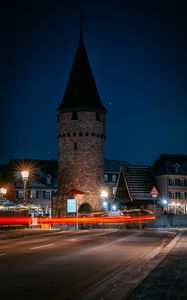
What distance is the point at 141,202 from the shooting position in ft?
236

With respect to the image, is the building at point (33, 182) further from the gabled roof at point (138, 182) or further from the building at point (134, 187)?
the gabled roof at point (138, 182)

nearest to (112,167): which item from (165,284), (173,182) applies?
(173,182)

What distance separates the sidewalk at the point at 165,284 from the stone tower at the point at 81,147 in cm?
5802

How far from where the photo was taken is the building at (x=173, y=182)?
87.2 m

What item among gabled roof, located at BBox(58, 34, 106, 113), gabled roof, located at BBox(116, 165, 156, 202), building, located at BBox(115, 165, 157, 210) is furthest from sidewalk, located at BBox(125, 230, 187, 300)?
gabled roof, located at BBox(58, 34, 106, 113)

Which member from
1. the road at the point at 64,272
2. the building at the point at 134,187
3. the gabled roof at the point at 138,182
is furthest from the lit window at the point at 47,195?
the road at the point at 64,272

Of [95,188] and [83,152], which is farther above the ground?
[83,152]

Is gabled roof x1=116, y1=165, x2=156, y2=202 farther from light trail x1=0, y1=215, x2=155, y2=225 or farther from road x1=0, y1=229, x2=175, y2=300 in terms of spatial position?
road x1=0, y1=229, x2=175, y2=300

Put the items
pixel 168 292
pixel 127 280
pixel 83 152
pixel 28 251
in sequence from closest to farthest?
pixel 168 292
pixel 127 280
pixel 28 251
pixel 83 152

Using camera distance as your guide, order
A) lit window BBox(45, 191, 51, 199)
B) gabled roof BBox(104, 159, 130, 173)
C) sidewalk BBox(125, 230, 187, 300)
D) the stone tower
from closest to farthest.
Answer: sidewalk BBox(125, 230, 187, 300) < the stone tower < lit window BBox(45, 191, 51, 199) < gabled roof BBox(104, 159, 130, 173)

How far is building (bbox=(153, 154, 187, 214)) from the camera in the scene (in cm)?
8724

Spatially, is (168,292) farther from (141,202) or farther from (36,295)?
(141,202)

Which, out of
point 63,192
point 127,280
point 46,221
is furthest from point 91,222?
point 127,280

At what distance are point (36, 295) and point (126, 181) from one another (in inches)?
2581
